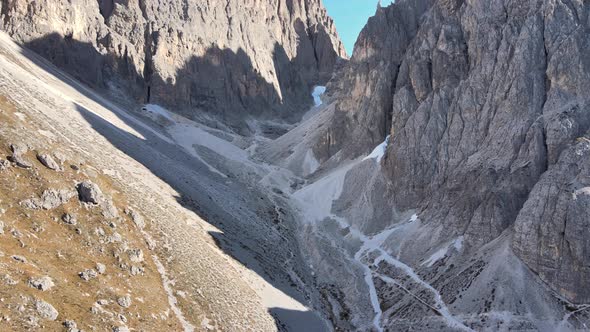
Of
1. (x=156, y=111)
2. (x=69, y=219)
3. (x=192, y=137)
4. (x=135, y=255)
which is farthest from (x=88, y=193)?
(x=156, y=111)

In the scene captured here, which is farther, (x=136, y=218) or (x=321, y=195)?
(x=321, y=195)

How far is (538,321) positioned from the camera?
46.3 m

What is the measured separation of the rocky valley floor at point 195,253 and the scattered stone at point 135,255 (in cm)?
11

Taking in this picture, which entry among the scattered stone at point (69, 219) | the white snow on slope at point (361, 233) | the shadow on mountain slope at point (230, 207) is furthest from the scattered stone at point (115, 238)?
the white snow on slope at point (361, 233)

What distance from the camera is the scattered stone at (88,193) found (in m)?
41.5

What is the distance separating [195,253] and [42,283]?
1640 centimetres

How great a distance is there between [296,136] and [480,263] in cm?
7257

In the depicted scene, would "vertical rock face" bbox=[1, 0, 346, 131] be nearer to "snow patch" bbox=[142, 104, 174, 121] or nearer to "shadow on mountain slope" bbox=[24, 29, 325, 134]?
"shadow on mountain slope" bbox=[24, 29, 325, 134]

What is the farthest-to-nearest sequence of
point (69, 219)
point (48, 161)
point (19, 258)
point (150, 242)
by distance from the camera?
point (150, 242) < point (48, 161) < point (69, 219) < point (19, 258)

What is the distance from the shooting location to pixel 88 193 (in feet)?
136

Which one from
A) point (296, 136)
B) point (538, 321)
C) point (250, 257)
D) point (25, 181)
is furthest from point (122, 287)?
point (296, 136)

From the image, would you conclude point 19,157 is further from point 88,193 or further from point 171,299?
point 171,299

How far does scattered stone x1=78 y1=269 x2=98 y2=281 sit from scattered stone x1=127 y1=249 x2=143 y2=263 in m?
4.06

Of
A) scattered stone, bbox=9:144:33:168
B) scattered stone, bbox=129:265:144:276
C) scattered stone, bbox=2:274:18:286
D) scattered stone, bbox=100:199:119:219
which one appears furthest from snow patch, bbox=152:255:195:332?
scattered stone, bbox=9:144:33:168
